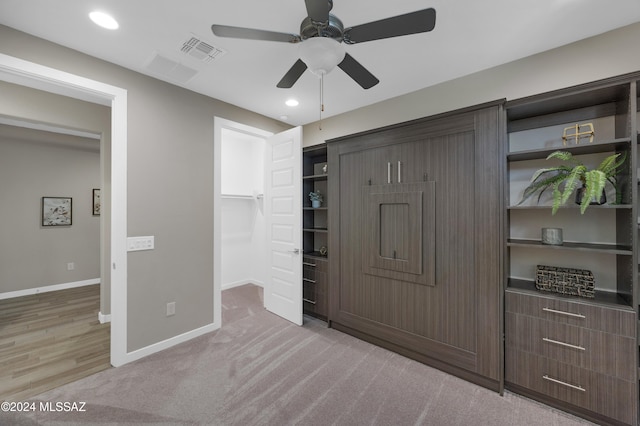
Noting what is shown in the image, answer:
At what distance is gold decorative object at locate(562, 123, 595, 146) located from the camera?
1939 millimetres

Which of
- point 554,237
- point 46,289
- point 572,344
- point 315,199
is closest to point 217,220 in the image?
point 315,199

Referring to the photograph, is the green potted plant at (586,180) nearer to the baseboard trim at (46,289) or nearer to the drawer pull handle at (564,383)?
the drawer pull handle at (564,383)

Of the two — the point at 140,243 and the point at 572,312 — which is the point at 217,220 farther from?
the point at 572,312

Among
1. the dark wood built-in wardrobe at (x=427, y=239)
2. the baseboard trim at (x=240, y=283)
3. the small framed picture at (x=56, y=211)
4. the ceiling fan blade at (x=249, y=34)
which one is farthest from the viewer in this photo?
the baseboard trim at (x=240, y=283)

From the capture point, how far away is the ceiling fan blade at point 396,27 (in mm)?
1321

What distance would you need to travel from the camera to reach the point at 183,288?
284 cm

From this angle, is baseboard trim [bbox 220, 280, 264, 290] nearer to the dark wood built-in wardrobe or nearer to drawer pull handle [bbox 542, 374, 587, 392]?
the dark wood built-in wardrobe

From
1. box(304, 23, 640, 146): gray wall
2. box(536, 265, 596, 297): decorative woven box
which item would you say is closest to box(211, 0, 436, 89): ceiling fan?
box(304, 23, 640, 146): gray wall

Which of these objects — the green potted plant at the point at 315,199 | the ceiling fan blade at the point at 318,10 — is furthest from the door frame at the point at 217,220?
the ceiling fan blade at the point at 318,10

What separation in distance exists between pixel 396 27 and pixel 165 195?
2546 millimetres

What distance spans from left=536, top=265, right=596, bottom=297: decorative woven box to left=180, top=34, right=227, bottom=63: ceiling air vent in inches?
125

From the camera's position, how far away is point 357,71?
1.83 meters

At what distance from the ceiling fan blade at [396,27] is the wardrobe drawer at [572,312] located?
198 cm

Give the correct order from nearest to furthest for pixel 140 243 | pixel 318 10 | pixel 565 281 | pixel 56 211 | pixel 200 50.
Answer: pixel 318 10 < pixel 565 281 < pixel 200 50 < pixel 140 243 < pixel 56 211
